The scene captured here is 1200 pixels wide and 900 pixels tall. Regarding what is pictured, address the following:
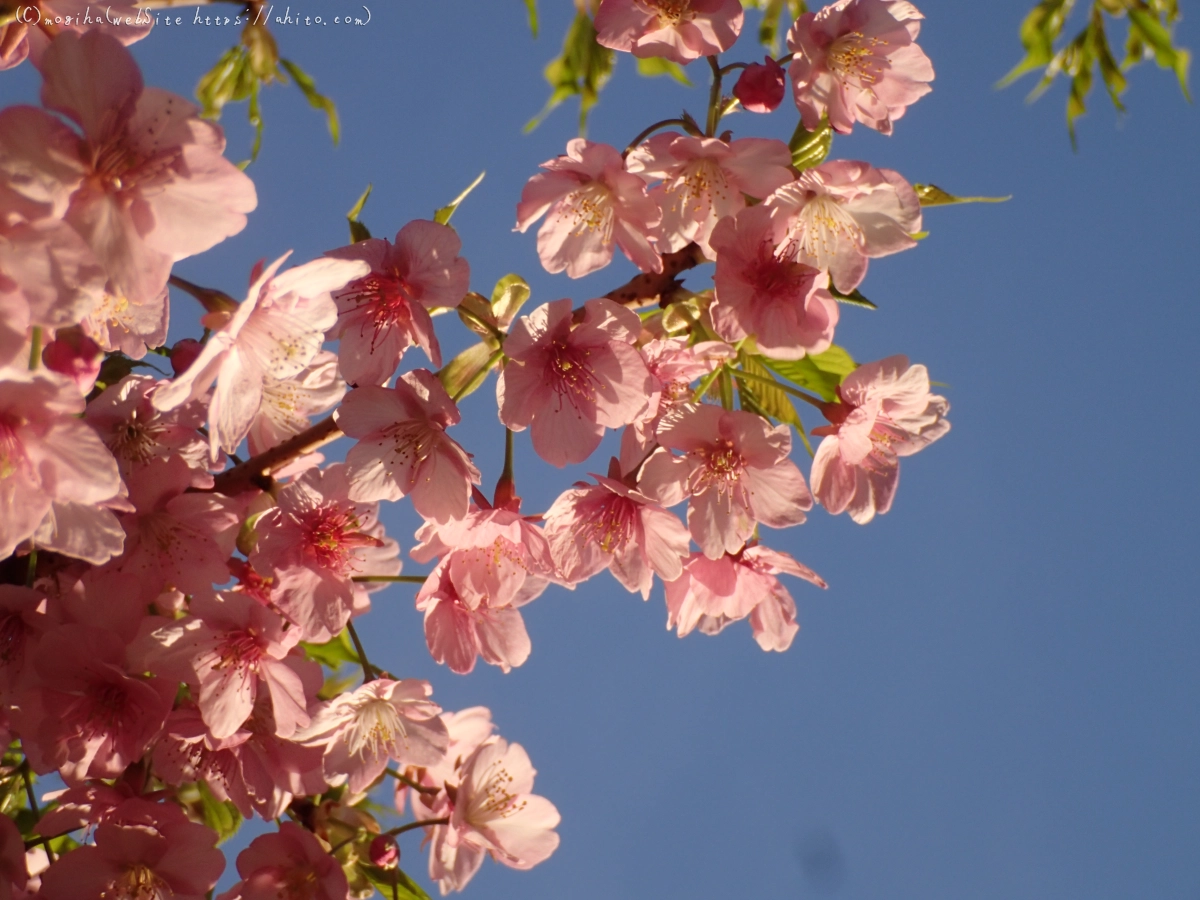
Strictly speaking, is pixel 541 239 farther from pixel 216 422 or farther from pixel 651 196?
pixel 216 422

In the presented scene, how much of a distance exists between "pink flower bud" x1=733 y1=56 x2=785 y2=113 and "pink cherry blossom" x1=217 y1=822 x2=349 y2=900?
1.22 metres

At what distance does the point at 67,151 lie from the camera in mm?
871

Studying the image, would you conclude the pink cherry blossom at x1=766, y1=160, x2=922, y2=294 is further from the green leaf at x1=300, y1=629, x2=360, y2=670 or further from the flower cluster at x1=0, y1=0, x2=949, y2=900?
the green leaf at x1=300, y1=629, x2=360, y2=670

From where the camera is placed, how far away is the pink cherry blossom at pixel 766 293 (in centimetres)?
111

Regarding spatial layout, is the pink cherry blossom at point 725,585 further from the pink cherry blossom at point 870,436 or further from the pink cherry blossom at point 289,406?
the pink cherry blossom at point 289,406

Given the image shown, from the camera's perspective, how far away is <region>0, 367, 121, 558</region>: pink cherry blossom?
2.92 feet

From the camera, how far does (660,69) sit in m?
2.29

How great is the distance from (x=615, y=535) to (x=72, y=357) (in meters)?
0.68

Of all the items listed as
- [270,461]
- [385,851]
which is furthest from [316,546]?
[385,851]

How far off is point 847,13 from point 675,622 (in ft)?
2.94

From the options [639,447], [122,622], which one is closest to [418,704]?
[122,622]

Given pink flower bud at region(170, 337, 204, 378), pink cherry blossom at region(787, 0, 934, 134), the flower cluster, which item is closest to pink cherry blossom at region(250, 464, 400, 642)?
the flower cluster

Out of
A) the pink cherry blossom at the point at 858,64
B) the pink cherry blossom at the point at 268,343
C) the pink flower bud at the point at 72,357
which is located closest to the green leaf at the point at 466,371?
the pink cherry blossom at the point at 268,343

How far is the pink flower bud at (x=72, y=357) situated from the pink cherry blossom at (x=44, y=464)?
0.08m
